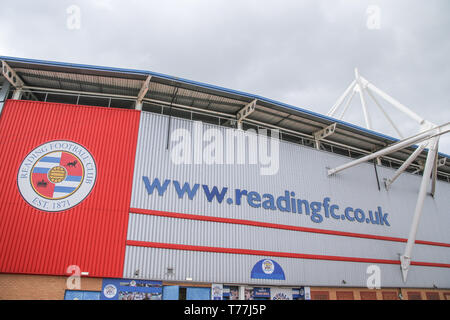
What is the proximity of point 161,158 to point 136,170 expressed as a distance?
1.90 m

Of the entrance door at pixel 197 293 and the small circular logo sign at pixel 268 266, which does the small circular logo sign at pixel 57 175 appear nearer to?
the entrance door at pixel 197 293

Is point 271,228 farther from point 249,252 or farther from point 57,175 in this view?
point 57,175

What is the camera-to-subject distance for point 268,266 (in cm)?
2239

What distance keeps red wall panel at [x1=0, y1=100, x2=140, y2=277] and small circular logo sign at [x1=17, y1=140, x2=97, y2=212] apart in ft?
1.01

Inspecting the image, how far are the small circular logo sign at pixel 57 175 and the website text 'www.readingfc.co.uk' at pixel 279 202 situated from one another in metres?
3.72

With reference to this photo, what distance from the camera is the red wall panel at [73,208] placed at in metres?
18.1

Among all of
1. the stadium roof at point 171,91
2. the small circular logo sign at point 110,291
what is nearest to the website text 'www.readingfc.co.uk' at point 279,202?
the small circular logo sign at point 110,291

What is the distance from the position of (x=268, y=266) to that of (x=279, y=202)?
15.9ft

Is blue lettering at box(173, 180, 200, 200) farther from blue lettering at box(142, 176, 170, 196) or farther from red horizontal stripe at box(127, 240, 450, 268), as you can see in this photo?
red horizontal stripe at box(127, 240, 450, 268)

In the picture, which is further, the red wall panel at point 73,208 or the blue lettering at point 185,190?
the blue lettering at point 185,190

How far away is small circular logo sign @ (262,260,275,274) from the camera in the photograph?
2220cm

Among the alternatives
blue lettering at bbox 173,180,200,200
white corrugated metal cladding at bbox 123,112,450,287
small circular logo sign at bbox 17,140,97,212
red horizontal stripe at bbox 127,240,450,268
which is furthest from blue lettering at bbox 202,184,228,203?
small circular logo sign at bbox 17,140,97,212
